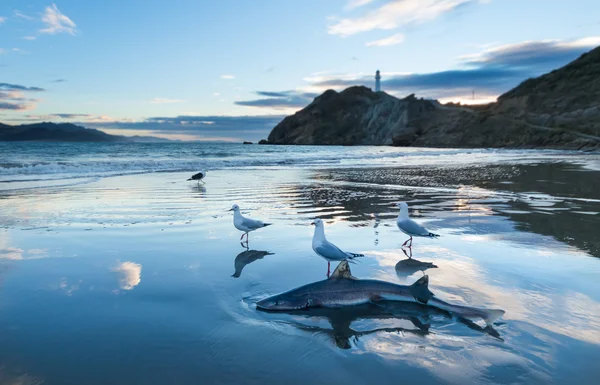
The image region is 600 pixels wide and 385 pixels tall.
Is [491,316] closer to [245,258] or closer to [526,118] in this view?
[245,258]

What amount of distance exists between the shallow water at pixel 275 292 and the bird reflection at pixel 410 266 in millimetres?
62

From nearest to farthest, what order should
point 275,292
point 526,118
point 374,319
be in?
point 374,319 < point 275,292 < point 526,118

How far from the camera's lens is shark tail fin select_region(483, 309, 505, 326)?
414 centimetres

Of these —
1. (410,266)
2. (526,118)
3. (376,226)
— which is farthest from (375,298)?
(526,118)

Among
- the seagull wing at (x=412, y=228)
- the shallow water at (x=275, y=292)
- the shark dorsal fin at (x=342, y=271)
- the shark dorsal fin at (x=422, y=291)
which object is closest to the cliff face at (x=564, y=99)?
the shallow water at (x=275, y=292)

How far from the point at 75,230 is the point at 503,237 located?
8.32m

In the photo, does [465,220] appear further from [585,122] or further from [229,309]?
[585,122]

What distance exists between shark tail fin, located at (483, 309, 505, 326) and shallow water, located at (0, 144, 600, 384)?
11 cm

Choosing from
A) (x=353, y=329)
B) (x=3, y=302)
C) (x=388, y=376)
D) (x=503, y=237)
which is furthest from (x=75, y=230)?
(x=503, y=237)

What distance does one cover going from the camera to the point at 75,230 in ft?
28.8

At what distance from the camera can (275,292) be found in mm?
5285

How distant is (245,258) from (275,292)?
1718mm

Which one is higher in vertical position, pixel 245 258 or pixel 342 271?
pixel 342 271

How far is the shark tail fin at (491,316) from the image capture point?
4.14 meters
